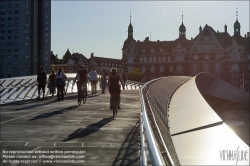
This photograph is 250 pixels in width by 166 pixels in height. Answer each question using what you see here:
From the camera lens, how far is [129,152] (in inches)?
333

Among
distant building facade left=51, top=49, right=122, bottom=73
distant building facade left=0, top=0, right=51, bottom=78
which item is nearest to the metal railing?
distant building facade left=0, top=0, right=51, bottom=78

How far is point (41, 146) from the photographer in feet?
29.9

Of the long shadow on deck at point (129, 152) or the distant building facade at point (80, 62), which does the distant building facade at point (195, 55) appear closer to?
the distant building facade at point (80, 62)

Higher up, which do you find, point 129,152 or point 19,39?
point 19,39

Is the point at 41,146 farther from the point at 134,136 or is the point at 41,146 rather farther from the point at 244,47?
the point at 244,47

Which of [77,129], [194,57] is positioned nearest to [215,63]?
[194,57]

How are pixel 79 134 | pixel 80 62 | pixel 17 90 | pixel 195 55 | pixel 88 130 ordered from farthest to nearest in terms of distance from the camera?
pixel 80 62
pixel 195 55
pixel 17 90
pixel 88 130
pixel 79 134

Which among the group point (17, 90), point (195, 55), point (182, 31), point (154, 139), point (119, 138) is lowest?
point (119, 138)

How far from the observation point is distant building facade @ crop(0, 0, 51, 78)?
127m

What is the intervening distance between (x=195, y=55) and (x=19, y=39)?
2171 inches

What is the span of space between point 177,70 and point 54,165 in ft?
343

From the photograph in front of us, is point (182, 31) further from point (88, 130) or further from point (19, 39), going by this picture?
point (88, 130)

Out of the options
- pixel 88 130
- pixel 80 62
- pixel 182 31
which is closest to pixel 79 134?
pixel 88 130

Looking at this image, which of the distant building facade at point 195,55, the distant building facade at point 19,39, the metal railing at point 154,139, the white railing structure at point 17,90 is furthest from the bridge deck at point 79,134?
the distant building facade at point 19,39
